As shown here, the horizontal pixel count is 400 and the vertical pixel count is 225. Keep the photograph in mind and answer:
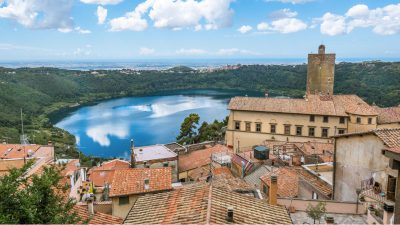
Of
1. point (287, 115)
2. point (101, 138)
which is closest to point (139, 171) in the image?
point (287, 115)

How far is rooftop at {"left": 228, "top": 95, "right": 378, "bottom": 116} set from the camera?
2931 cm

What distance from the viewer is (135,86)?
482 feet

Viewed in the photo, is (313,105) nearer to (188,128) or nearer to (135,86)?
(188,128)

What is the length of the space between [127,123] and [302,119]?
50.1 metres

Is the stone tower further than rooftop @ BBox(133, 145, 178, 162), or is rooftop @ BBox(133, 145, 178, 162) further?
the stone tower

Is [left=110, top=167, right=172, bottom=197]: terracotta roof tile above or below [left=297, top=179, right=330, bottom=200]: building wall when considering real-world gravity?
above

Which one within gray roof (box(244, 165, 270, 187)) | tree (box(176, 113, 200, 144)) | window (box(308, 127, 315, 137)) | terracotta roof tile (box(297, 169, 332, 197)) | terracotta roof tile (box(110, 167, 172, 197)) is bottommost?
tree (box(176, 113, 200, 144))

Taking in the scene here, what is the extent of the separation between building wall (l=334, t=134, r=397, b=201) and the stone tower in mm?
28781

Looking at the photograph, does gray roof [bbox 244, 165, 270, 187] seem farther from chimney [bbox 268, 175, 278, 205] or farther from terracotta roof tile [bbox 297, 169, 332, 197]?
chimney [bbox 268, 175, 278, 205]

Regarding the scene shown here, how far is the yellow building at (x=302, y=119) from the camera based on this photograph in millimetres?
28797

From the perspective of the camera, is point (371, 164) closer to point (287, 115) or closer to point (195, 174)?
point (195, 174)

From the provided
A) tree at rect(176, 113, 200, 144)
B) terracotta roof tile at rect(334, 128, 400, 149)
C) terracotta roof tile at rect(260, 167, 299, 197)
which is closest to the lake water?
tree at rect(176, 113, 200, 144)

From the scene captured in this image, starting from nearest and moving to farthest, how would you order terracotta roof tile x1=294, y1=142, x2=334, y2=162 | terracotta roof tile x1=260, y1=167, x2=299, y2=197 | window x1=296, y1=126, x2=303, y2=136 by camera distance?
terracotta roof tile x1=260, y1=167, x2=299, y2=197, terracotta roof tile x1=294, y1=142, x2=334, y2=162, window x1=296, y1=126, x2=303, y2=136

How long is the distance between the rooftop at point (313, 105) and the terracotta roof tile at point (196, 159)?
15.7 feet
